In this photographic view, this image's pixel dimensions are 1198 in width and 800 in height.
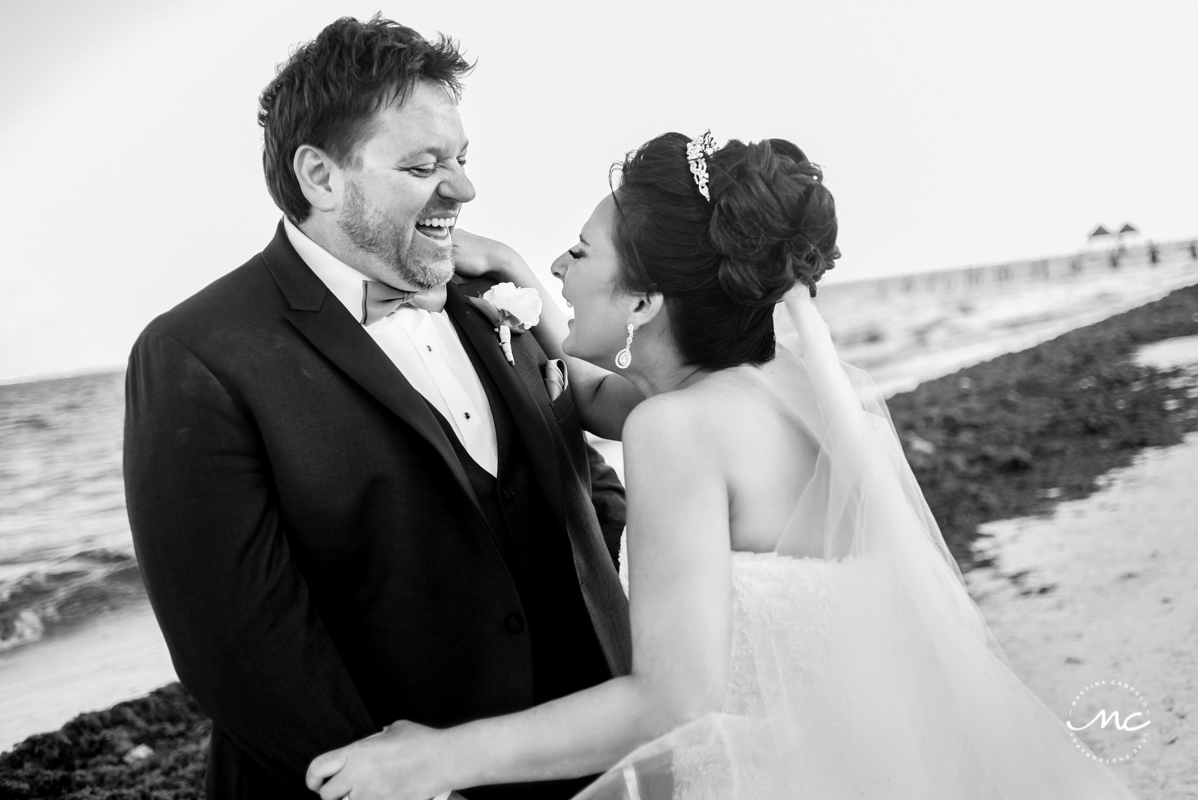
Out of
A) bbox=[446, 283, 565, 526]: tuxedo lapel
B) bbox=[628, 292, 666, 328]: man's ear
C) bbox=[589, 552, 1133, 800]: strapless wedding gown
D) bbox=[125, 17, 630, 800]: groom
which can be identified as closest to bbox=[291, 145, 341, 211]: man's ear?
bbox=[125, 17, 630, 800]: groom

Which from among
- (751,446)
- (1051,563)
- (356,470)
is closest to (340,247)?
(356,470)

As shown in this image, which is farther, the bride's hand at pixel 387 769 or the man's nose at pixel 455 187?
the man's nose at pixel 455 187

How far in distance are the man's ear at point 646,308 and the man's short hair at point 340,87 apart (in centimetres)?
61

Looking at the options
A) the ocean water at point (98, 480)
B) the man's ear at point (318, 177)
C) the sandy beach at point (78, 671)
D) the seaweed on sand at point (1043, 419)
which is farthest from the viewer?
the seaweed on sand at point (1043, 419)

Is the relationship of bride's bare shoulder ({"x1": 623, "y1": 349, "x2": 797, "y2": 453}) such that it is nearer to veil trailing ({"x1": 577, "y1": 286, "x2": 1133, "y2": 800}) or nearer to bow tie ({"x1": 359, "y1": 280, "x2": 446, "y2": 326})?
veil trailing ({"x1": 577, "y1": 286, "x2": 1133, "y2": 800})

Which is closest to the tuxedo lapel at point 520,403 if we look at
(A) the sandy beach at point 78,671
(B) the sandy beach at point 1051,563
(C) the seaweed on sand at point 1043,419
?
(B) the sandy beach at point 1051,563

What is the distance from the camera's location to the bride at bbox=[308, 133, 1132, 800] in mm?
1458

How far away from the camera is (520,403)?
194cm

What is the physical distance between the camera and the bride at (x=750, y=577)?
146 cm

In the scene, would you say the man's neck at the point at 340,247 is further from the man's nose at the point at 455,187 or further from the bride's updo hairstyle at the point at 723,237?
the bride's updo hairstyle at the point at 723,237

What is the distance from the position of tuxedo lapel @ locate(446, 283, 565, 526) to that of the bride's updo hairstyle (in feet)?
1.09

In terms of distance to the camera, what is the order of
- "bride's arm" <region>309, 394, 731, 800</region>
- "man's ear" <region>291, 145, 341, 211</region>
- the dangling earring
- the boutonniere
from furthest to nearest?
the boutonniere < "man's ear" <region>291, 145, 341, 211</region> < the dangling earring < "bride's arm" <region>309, 394, 731, 800</region>

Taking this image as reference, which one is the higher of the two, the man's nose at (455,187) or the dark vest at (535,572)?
the man's nose at (455,187)

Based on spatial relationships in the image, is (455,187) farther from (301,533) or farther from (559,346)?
(301,533)
